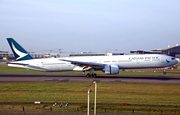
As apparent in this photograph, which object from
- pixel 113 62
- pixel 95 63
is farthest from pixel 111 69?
pixel 95 63

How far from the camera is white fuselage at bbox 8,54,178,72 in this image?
39.0 metres

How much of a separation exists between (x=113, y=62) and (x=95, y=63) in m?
3.79

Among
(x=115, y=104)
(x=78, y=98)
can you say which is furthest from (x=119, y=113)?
(x=78, y=98)

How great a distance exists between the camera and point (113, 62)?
130ft

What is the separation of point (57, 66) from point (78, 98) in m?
20.2

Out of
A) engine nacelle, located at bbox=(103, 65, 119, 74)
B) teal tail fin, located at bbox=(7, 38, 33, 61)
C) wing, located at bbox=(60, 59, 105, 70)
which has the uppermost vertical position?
teal tail fin, located at bbox=(7, 38, 33, 61)

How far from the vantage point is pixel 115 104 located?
19203 mm

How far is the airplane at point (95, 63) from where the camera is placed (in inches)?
1526

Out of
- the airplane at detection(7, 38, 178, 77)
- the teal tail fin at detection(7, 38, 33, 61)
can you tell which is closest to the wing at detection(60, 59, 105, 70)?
the airplane at detection(7, 38, 178, 77)

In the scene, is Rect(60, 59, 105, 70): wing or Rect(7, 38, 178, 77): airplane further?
Rect(7, 38, 178, 77): airplane

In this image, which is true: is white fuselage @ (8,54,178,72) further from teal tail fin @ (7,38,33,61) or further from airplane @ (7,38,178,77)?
teal tail fin @ (7,38,33,61)

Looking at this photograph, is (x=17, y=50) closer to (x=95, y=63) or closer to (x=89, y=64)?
(x=89, y=64)

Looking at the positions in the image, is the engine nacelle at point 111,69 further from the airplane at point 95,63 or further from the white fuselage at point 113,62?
the white fuselage at point 113,62

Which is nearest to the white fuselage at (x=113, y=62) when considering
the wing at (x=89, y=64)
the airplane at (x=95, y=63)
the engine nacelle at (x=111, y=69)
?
the airplane at (x=95, y=63)
